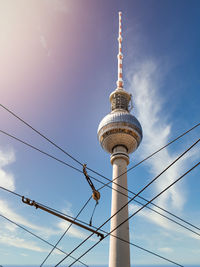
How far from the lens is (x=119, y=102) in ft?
180

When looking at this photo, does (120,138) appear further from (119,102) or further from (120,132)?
(119,102)

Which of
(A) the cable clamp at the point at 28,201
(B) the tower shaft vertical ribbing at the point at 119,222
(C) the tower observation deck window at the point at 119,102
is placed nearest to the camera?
(A) the cable clamp at the point at 28,201

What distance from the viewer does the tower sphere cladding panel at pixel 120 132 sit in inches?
1859

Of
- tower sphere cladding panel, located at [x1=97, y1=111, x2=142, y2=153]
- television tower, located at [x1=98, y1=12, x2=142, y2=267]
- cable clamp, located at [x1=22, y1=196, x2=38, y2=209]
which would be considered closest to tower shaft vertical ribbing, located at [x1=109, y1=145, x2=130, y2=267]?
television tower, located at [x1=98, y1=12, x2=142, y2=267]

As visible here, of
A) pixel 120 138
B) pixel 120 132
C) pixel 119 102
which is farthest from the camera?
pixel 119 102

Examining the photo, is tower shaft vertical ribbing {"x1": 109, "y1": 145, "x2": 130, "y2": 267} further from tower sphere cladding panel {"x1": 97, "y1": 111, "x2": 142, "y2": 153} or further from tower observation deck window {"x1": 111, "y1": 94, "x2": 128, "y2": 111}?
tower observation deck window {"x1": 111, "y1": 94, "x2": 128, "y2": 111}

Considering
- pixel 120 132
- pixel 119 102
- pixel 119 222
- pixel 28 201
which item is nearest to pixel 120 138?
pixel 120 132

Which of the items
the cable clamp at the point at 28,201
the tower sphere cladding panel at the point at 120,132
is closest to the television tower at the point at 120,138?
the tower sphere cladding panel at the point at 120,132

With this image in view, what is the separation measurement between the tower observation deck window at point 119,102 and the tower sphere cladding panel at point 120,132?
15.4 ft

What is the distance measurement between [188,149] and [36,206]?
8569mm

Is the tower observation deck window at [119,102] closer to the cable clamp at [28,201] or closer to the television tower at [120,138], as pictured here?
the television tower at [120,138]

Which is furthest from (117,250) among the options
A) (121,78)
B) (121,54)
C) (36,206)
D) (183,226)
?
(121,54)

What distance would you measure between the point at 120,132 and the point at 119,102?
1119 cm

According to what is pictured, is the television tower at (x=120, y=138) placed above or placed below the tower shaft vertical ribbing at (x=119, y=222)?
above
